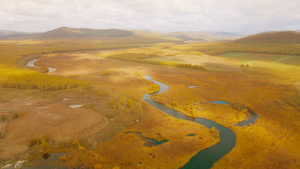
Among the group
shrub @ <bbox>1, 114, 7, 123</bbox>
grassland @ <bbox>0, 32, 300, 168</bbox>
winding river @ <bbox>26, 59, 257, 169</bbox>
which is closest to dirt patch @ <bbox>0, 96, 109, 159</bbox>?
grassland @ <bbox>0, 32, 300, 168</bbox>

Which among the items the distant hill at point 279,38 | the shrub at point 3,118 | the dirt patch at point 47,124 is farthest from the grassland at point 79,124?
the distant hill at point 279,38

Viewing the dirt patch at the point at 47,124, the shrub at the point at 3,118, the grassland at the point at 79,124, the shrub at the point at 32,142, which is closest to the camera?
the grassland at the point at 79,124

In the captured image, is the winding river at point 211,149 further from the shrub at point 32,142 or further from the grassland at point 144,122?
the shrub at point 32,142

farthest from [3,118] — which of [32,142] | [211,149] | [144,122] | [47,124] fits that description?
[211,149]

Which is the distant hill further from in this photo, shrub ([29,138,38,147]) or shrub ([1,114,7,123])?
shrub ([1,114,7,123])

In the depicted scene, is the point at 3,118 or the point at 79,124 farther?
the point at 79,124

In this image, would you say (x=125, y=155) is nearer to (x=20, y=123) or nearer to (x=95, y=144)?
(x=95, y=144)

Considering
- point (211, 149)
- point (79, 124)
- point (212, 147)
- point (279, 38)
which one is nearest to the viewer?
point (211, 149)

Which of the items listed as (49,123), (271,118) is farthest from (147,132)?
(271,118)

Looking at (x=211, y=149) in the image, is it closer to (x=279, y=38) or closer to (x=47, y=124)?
(x=47, y=124)

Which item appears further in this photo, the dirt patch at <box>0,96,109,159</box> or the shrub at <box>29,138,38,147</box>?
the dirt patch at <box>0,96,109,159</box>

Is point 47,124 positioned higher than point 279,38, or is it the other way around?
point 279,38
